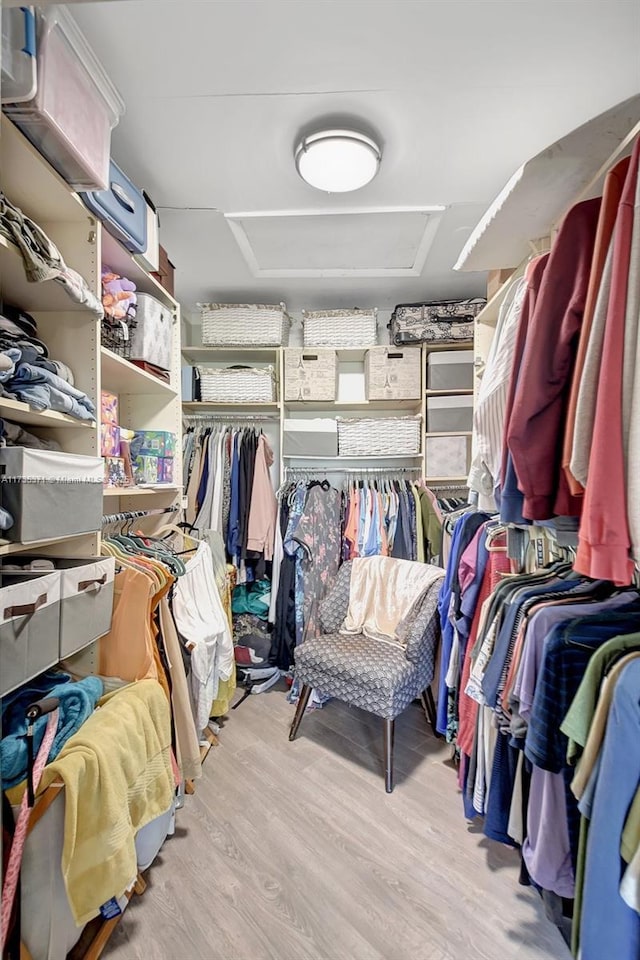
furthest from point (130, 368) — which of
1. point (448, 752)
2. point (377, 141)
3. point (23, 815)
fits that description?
point (448, 752)

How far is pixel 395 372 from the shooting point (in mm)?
2648

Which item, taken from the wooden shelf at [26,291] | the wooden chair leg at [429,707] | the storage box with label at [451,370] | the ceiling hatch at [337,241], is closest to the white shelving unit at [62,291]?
the wooden shelf at [26,291]

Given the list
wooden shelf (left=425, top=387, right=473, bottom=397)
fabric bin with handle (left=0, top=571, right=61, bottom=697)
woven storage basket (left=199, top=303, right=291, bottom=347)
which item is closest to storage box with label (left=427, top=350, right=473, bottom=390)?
wooden shelf (left=425, top=387, right=473, bottom=397)

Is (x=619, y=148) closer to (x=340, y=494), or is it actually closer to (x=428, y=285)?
(x=428, y=285)

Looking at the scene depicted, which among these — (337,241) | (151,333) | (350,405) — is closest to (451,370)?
(350,405)

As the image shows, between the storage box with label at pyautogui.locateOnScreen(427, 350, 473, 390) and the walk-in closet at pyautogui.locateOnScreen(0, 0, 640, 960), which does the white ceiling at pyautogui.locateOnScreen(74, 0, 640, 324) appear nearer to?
the walk-in closet at pyautogui.locateOnScreen(0, 0, 640, 960)

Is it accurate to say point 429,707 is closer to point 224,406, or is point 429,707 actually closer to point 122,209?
point 224,406

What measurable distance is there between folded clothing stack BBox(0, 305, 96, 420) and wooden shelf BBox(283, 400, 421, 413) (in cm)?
164

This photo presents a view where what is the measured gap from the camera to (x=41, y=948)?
981mm

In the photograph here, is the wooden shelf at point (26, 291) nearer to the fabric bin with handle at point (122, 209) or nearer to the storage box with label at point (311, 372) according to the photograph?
the fabric bin with handle at point (122, 209)

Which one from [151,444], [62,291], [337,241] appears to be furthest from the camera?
[337,241]

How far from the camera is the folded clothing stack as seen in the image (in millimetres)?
1021

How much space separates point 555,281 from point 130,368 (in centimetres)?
143

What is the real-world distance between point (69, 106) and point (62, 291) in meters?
0.44
